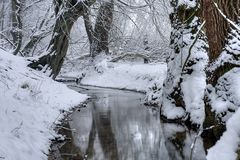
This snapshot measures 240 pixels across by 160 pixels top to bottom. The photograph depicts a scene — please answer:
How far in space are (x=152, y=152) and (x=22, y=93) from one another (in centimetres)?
373

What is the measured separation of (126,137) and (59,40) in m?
6.66

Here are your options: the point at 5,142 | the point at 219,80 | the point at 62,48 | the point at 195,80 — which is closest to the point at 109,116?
the point at 195,80

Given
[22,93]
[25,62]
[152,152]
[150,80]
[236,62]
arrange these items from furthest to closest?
[150,80] → [25,62] → [22,93] → [152,152] → [236,62]

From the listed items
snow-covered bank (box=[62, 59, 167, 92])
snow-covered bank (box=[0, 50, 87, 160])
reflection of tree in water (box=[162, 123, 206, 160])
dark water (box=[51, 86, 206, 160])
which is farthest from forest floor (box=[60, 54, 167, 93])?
reflection of tree in water (box=[162, 123, 206, 160])

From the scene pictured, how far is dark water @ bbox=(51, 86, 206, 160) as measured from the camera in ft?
23.6

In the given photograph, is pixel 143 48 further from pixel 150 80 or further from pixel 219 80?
pixel 219 80

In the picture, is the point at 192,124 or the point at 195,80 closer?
the point at 192,124

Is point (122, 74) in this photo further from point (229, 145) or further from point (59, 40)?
point (229, 145)

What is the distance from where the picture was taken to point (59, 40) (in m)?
14.6

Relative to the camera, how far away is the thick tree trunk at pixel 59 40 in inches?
540

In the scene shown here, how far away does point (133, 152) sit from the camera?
7.46 metres

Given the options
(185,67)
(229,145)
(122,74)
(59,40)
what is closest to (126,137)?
(185,67)

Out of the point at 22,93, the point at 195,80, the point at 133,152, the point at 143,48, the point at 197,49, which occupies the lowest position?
the point at 133,152

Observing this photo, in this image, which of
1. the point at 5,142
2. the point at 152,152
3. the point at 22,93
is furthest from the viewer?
the point at 22,93
